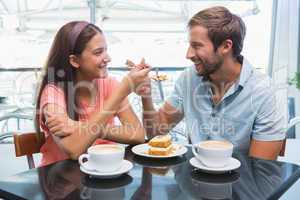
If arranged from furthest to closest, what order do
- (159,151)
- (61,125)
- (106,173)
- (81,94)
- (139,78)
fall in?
(81,94) → (139,78) → (61,125) → (159,151) → (106,173)

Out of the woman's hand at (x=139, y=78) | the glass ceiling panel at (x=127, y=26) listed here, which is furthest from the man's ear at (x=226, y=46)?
the glass ceiling panel at (x=127, y=26)

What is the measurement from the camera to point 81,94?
1358mm

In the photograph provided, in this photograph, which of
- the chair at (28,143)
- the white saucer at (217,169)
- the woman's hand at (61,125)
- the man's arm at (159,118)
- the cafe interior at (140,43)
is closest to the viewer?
the white saucer at (217,169)

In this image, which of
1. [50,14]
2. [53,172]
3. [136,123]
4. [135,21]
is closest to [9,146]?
[50,14]

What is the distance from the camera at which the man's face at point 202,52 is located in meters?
1.29

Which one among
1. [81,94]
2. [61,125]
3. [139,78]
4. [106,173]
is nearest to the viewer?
[106,173]

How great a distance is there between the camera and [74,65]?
133 centimetres

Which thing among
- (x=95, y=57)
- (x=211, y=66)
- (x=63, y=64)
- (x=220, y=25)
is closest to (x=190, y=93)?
(x=211, y=66)

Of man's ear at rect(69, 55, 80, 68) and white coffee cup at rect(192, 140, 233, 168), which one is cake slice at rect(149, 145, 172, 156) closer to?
white coffee cup at rect(192, 140, 233, 168)

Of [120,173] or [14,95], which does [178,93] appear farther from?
[14,95]

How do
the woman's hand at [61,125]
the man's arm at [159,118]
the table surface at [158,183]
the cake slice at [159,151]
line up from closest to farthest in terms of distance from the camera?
the table surface at [158,183]
the cake slice at [159,151]
the woman's hand at [61,125]
the man's arm at [159,118]

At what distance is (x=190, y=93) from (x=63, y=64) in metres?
0.50

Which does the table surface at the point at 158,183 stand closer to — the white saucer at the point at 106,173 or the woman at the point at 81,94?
the white saucer at the point at 106,173

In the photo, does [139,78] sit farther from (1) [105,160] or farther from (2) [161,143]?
(1) [105,160]
